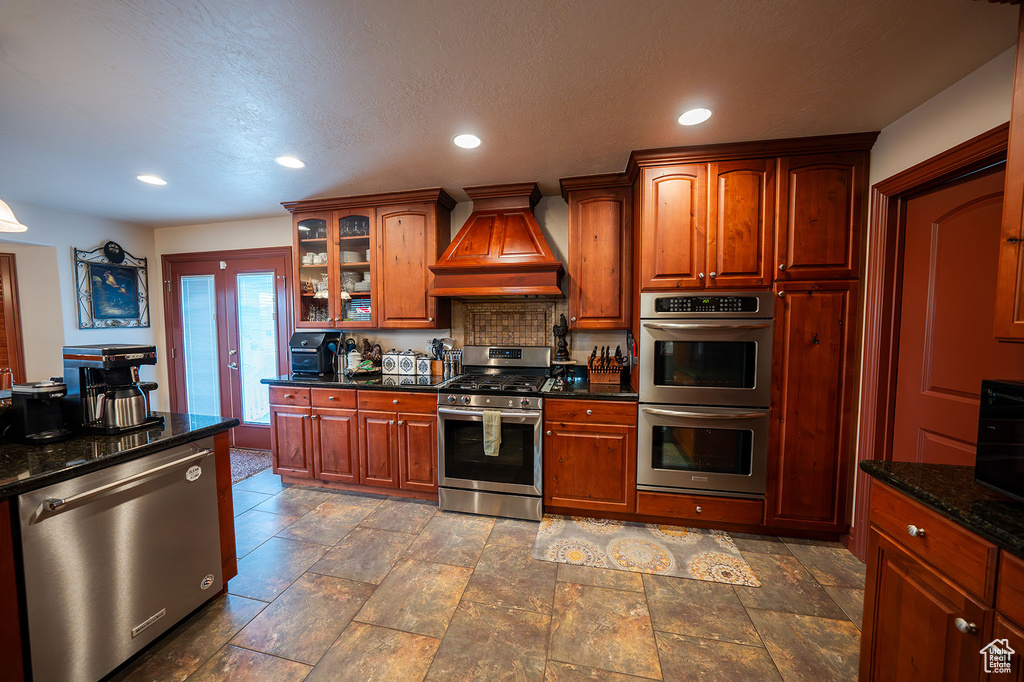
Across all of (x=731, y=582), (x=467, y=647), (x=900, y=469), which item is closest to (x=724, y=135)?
(x=900, y=469)

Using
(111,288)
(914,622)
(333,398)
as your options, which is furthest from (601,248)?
(111,288)

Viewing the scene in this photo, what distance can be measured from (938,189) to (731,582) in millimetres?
2239

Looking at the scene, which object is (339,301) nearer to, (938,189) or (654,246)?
(654,246)

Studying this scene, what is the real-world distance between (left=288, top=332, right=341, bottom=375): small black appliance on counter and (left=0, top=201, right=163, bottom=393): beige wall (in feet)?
7.02

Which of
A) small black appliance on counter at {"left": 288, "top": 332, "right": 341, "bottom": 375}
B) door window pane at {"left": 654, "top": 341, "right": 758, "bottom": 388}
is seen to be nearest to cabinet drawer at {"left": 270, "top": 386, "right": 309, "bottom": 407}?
small black appliance on counter at {"left": 288, "top": 332, "right": 341, "bottom": 375}

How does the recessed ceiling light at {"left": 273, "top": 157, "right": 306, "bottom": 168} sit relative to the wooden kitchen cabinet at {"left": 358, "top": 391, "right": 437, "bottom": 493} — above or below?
above

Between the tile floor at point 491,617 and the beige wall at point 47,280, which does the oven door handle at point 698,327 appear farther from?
the beige wall at point 47,280

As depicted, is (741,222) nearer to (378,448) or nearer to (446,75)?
(446,75)

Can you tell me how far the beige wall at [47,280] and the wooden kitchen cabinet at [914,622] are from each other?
5.80 metres

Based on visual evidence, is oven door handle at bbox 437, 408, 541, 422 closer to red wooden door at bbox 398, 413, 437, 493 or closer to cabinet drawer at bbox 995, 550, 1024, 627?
red wooden door at bbox 398, 413, 437, 493

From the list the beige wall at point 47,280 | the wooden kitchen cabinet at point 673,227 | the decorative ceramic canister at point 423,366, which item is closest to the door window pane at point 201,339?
the beige wall at point 47,280

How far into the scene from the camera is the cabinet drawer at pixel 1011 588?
32.5 inches

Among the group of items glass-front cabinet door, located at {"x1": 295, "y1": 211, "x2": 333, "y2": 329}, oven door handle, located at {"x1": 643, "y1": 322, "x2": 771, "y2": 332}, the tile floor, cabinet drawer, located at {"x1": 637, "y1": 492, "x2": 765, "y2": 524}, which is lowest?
the tile floor

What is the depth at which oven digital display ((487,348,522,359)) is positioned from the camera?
312 centimetres
